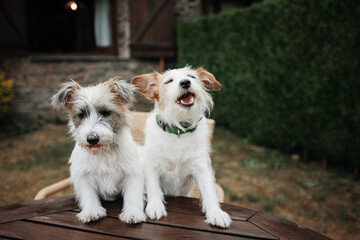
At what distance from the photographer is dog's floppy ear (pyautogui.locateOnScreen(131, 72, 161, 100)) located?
7.17ft

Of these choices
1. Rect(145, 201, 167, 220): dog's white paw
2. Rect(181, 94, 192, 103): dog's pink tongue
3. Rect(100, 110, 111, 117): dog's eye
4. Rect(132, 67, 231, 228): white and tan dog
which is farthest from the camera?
Rect(181, 94, 192, 103): dog's pink tongue

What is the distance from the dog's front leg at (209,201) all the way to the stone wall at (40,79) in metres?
6.17

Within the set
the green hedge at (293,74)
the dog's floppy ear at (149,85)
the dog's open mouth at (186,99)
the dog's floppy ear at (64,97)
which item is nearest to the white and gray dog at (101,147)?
the dog's floppy ear at (64,97)

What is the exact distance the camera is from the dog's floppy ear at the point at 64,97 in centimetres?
178

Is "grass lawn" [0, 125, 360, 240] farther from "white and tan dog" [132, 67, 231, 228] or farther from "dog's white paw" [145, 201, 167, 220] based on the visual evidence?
"dog's white paw" [145, 201, 167, 220]

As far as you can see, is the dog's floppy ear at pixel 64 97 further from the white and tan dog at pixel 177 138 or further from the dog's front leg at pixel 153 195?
the dog's front leg at pixel 153 195

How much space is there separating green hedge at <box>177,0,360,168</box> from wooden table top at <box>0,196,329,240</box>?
316 centimetres

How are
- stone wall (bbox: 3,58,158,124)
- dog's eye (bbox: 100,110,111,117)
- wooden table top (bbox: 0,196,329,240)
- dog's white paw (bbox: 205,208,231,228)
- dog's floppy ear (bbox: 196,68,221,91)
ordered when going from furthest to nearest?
stone wall (bbox: 3,58,158,124)
dog's floppy ear (bbox: 196,68,221,91)
dog's eye (bbox: 100,110,111,117)
dog's white paw (bbox: 205,208,231,228)
wooden table top (bbox: 0,196,329,240)

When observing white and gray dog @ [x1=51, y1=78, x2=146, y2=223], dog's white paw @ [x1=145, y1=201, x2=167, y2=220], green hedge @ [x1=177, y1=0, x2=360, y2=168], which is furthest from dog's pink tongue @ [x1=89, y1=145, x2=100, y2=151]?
green hedge @ [x1=177, y1=0, x2=360, y2=168]

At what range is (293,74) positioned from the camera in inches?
187

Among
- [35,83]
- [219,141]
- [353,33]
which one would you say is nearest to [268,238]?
[353,33]

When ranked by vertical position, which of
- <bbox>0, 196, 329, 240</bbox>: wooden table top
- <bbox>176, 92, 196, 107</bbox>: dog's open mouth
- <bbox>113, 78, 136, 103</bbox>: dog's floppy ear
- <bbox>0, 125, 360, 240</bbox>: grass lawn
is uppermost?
<bbox>113, 78, 136, 103</bbox>: dog's floppy ear

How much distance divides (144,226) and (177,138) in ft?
2.34

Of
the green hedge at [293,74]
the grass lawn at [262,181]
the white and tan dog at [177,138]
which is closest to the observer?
the white and tan dog at [177,138]
